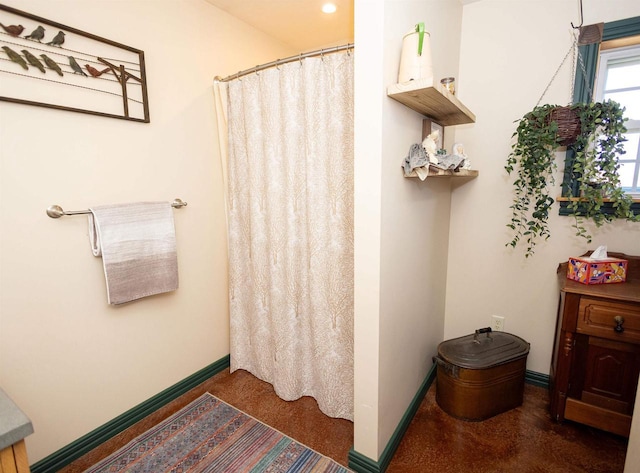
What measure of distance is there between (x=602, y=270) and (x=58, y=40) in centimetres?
270

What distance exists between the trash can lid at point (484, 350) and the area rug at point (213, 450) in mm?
818

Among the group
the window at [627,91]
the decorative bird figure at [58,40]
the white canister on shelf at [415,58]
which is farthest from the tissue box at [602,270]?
the decorative bird figure at [58,40]

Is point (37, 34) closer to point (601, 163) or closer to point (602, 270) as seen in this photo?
point (601, 163)

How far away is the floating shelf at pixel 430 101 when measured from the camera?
114 centimetres

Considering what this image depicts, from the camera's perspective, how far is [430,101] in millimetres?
1318

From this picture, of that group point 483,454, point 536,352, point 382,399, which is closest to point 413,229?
point 382,399

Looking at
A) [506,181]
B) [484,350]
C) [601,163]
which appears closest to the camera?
[601,163]

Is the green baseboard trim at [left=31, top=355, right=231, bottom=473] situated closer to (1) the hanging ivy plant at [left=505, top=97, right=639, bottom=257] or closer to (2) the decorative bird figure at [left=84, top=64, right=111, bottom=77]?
(2) the decorative bird figure at [left=84, top=64, right=111, bottom=77]

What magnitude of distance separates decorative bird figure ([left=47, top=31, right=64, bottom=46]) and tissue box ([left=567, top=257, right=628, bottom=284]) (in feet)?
8.54

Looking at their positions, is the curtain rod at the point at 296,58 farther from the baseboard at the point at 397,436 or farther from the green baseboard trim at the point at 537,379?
the green baseboard trim at the point at 537,379

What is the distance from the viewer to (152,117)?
1.68 m

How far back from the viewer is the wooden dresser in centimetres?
141

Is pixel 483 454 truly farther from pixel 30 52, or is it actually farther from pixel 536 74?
pixel 30 52

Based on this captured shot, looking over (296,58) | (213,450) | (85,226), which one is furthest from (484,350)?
(85,226)
